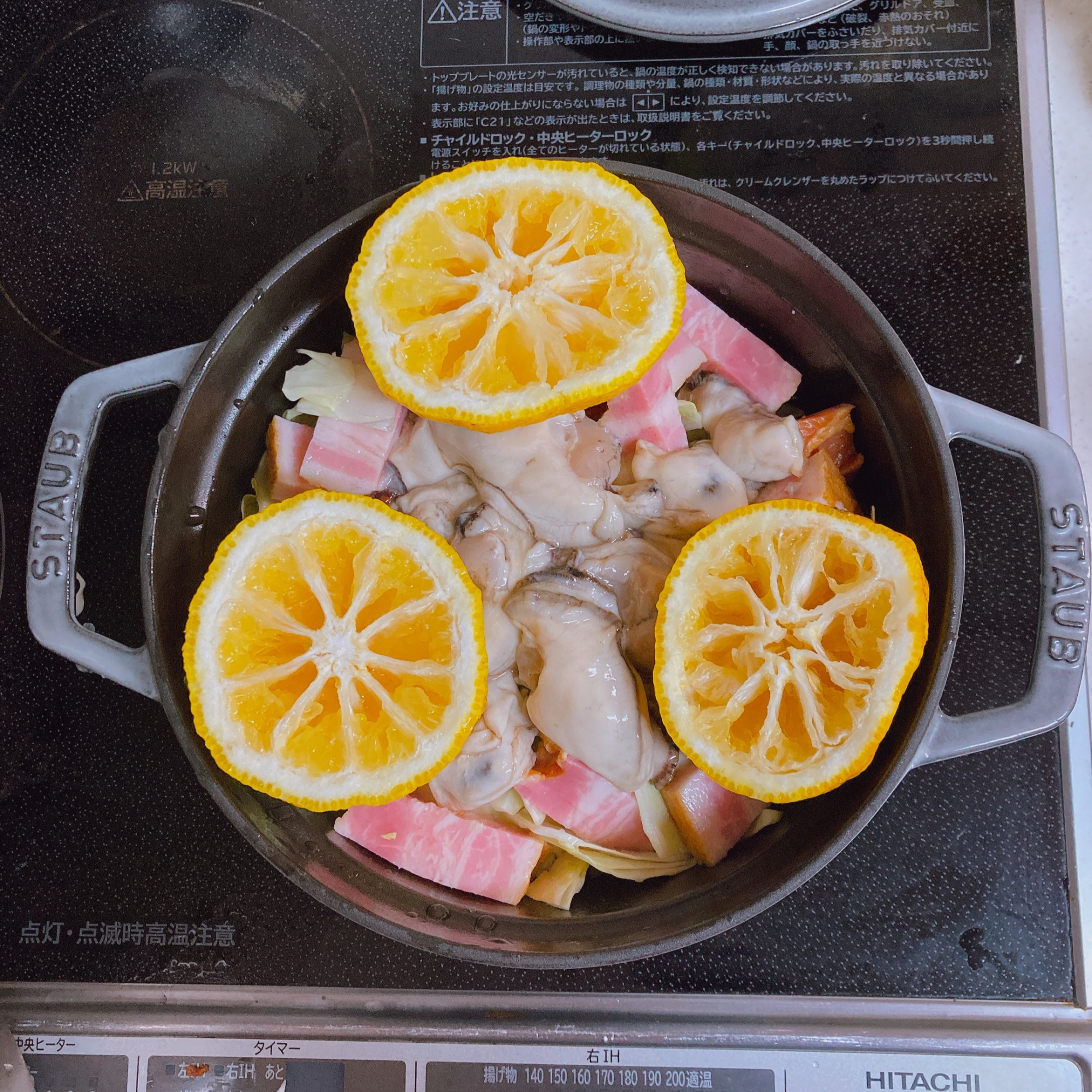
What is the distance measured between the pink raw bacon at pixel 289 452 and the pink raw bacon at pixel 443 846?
0.59 metres

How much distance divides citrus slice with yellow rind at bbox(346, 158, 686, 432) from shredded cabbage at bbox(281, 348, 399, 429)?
0.18m

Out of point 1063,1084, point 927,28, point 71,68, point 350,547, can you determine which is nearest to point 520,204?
point 350,547

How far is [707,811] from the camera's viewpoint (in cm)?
151

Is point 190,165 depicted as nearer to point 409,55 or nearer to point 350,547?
point 409,55

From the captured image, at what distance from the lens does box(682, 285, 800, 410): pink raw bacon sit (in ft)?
5.29

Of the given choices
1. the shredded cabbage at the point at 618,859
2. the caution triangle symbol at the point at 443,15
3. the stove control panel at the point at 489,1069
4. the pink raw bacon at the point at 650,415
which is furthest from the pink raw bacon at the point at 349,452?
the stove control panel at the point at 489,1069

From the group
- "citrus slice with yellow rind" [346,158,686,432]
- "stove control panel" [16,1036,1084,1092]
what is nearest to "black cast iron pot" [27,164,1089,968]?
"citrus slice with yellow rind" [346,158,686,432]

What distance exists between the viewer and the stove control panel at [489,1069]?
153 centimetres

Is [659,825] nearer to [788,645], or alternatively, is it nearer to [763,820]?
[763,820]

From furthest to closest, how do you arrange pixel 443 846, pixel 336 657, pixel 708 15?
1. pixel 708 15
2. pixel 443 846
3. pixel 336 657

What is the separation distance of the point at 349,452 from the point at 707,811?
90cm

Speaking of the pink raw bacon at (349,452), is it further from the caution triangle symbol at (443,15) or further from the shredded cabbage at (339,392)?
the caution triangle symbol at (443,15)

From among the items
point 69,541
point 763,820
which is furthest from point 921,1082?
point 69,541

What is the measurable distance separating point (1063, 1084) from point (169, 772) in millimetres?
1731
